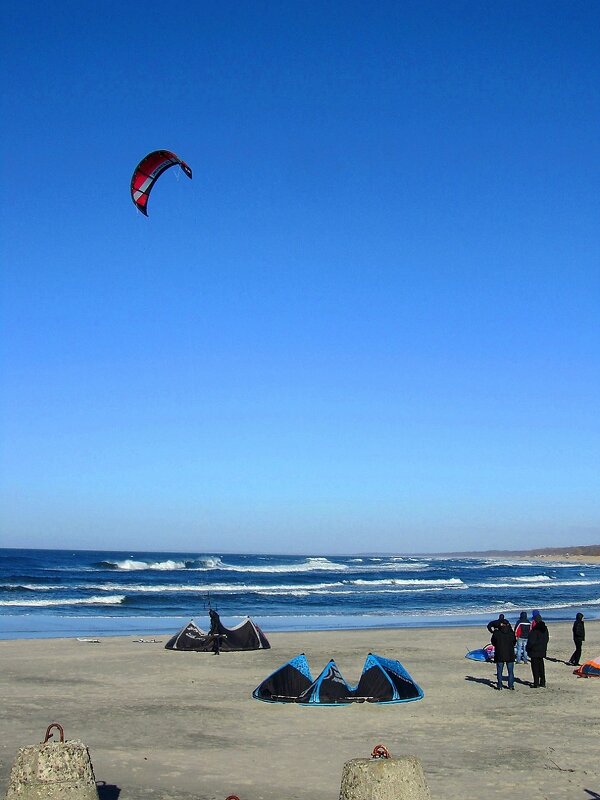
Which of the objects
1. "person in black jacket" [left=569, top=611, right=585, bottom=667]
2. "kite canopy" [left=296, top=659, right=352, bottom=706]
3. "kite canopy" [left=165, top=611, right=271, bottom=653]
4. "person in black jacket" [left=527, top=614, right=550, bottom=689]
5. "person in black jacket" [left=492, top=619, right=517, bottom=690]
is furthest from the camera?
"kite canopy" [left=165, top=611, right=271, bottom=653]

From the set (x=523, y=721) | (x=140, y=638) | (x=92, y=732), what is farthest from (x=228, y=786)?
(x=140, y=638)

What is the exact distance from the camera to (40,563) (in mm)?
79812

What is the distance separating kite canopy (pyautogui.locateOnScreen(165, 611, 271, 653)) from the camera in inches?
723

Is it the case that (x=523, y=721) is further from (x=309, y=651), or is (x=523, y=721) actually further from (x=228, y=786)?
(x=309, y=651)

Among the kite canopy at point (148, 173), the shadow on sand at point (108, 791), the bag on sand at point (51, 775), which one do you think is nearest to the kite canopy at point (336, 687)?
the shadow on sand at point (108, 791)

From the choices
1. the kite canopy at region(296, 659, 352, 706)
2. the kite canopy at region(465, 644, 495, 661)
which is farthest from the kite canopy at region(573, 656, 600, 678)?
the kite canopy at region(296, 659, 352, 706)

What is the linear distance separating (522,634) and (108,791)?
10117 mm

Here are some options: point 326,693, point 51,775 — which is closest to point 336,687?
point 326,693

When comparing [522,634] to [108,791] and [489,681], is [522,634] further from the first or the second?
[108,791]

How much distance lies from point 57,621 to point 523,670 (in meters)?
17.7

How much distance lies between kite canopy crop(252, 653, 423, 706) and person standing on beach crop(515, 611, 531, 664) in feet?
13.6

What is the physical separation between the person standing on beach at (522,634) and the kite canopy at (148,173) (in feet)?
34.5

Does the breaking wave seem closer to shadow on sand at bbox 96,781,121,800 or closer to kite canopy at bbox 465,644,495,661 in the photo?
kite canopy at bbox 465,644,495,661

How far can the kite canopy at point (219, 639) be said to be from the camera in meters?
18.4
